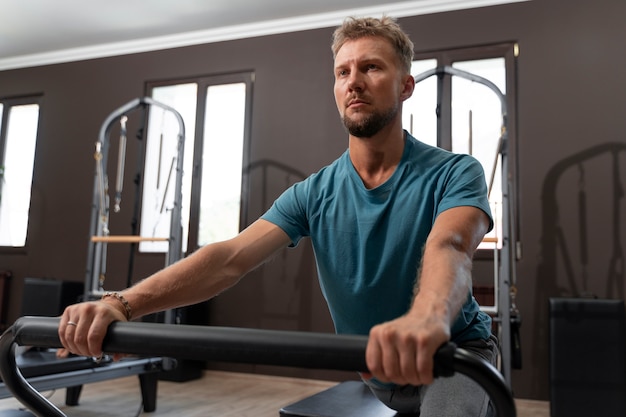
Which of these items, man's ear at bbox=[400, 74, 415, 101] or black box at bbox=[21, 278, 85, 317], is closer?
A: man's ear at bbox=[400, 74, 415, 101]

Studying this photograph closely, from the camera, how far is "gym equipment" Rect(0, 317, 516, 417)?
0.57m

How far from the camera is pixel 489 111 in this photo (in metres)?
3.64

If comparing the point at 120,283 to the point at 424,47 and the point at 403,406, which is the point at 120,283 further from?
the point at 403,406

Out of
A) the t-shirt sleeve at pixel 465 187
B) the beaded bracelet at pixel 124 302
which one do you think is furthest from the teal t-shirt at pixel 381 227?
the beaded bracelet at pixel 124 302

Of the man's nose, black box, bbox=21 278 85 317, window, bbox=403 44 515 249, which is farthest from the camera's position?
black box, bbox=21 278 85 317

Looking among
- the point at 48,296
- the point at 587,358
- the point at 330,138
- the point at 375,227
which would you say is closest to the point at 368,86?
the point at 375,227

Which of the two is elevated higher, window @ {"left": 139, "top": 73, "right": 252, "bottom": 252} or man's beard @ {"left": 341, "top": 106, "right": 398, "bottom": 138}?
window @ {"left": 139, "top": 73, "right": 252, "bottom": 252}

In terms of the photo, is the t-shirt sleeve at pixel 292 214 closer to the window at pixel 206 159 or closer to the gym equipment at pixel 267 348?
the gym equipment at pixel 267 348

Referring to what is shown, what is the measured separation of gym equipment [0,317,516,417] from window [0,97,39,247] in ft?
16.1

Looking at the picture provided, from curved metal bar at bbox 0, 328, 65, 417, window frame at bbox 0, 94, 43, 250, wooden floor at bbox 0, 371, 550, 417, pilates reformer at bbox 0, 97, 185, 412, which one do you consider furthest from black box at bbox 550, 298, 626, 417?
window frame at bbox 0, 94, 43, 250

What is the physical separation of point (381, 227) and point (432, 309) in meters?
0.52

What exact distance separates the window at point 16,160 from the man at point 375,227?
4.53 meters

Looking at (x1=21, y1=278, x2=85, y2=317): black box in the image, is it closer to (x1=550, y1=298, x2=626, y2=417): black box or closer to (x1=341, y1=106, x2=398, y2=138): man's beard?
(x1=550, y1=298, x2=626, y2=417): black box

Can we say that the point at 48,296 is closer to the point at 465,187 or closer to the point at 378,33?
the point at 378,33
